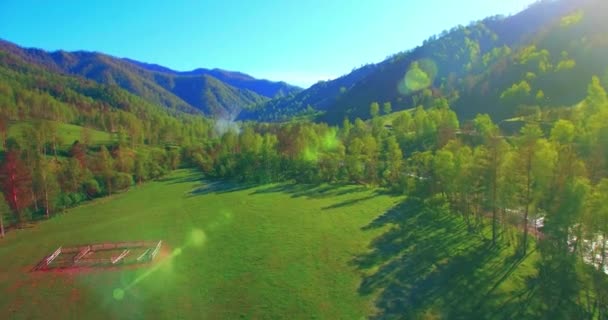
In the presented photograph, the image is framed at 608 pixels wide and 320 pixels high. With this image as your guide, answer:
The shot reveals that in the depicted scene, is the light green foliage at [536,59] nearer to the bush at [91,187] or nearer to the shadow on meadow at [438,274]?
the shadow on meadow at [438,274]

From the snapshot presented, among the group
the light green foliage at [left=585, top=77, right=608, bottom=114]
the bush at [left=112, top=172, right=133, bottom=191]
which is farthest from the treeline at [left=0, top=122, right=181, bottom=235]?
the light green foliage at [left=585, top=77, right=608, bottom=114]

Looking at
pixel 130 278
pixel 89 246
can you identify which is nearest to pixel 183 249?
pixel 130 278

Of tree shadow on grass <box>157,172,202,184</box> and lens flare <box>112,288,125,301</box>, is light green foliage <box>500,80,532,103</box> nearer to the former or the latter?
tree shadow on grass <box>157,172,202,184</box>

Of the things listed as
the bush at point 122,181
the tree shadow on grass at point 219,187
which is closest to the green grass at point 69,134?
the bush at point 122,181

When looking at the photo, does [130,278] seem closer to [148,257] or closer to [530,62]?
[148,257]

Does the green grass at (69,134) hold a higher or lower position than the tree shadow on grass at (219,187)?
higher

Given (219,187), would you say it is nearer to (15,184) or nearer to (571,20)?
(15,184)
